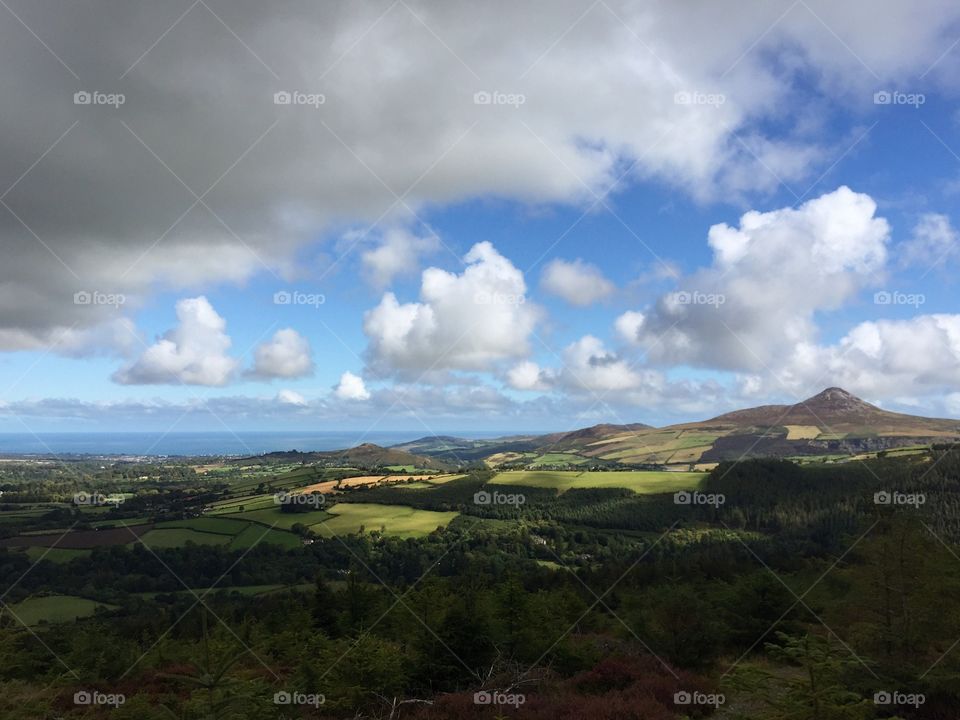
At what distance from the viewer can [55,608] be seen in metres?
54.0

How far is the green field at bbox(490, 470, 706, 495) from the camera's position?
12131cm

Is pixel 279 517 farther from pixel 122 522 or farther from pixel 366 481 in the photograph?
pixel 122 522

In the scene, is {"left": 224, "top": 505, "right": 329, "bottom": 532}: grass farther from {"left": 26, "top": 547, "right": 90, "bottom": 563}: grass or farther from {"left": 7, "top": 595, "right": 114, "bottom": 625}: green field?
{"left": 7, "top": 595, "right": 114, "bottom": 625}: green field

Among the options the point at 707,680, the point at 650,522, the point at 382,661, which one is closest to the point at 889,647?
the point at 707,680

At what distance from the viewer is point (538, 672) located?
14938mm

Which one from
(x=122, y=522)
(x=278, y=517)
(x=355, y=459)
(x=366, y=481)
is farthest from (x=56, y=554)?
(x=355, y=459)

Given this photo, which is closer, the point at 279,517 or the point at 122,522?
the point at 279,517

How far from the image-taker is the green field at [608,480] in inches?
4776

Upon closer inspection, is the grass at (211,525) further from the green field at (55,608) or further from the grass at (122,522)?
the green field at (55,608)

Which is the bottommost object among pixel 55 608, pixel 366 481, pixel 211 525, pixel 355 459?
pixel 55 608

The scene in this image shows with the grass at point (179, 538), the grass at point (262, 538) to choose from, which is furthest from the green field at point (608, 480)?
the grass at point (179, 538)

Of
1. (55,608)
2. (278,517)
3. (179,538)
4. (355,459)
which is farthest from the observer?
(355,459)

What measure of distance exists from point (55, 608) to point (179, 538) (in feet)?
79.4

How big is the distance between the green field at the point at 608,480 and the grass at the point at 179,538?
217ft
